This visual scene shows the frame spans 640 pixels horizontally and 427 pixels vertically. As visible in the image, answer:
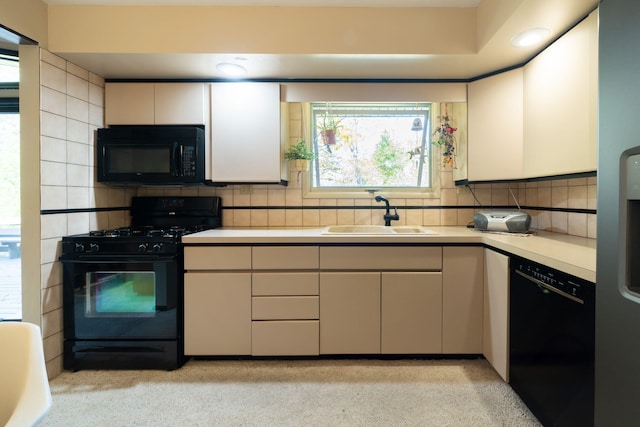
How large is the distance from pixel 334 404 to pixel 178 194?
2039 mm

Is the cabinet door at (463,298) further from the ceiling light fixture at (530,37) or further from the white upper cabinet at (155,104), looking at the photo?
the white upper cabinet at (155,104)

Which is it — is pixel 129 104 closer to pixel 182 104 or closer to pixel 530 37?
pixel 182 104

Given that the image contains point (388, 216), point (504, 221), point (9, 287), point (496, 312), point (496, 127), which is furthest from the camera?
point (388, 216)

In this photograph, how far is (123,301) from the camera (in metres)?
2.08

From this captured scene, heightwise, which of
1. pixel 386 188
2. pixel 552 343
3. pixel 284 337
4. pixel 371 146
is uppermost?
pixel 371 146

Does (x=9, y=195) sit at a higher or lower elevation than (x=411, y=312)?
higher

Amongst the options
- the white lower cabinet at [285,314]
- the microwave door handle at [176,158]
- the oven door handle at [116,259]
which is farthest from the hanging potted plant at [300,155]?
the oven door handle at [116,259]

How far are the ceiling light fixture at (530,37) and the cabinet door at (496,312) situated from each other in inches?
49.1

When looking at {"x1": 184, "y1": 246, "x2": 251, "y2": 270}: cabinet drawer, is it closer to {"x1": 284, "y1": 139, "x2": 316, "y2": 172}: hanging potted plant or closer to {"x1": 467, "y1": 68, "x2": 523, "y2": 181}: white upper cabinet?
{"x1": 284, "y1": 139, "x2": 316, "y2": 172}: hanging potted plant

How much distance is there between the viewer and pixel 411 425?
158cm

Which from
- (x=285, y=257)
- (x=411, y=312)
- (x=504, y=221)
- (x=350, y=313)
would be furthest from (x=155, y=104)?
(x=504, y=221)

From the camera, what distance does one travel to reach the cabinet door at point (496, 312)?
70.8 inches

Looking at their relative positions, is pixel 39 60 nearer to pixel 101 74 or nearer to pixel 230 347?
pixel 101 74

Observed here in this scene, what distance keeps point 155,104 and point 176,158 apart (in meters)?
0.47
